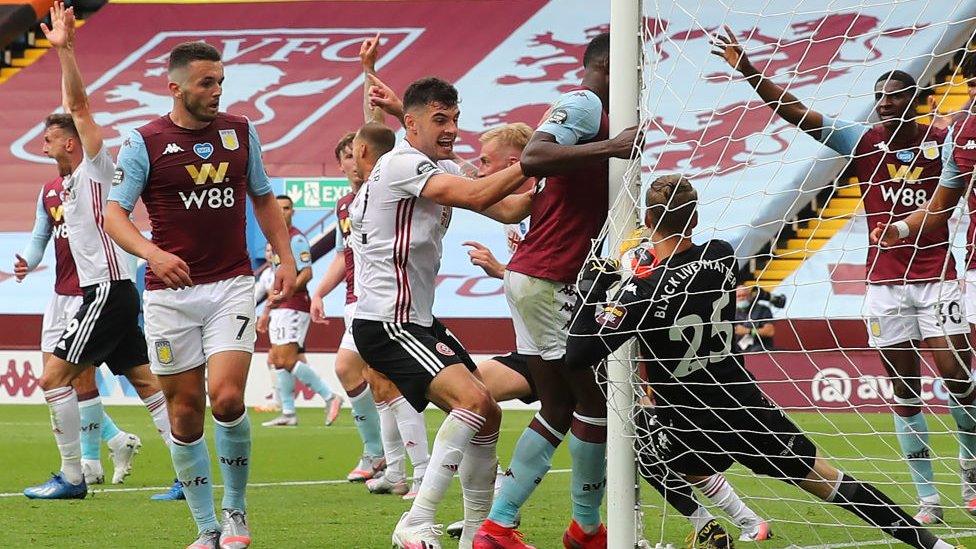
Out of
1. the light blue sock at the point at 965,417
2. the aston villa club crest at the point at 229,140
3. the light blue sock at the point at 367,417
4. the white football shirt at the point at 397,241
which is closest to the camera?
the white football shirt at the point at 397,241

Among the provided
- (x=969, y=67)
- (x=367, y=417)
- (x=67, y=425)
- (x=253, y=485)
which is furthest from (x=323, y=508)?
(x=969, y=67)

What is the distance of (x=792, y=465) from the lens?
5.30m

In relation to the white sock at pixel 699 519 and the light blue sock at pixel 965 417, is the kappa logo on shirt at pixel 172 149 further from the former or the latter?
the light blue sock at pixel 965 417

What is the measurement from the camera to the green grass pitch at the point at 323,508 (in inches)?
253

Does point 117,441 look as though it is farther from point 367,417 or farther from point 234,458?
point 234,458

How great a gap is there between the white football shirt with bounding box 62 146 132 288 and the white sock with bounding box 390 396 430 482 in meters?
2.02

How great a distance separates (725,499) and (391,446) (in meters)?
3.03

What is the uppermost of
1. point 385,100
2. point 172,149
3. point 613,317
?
point 385,100

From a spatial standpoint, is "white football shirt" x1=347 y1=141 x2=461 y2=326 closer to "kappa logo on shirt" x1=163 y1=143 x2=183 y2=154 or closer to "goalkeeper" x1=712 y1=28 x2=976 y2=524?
"kappa logo on shirt" x1=163 y1=143 x2=183 y2=154

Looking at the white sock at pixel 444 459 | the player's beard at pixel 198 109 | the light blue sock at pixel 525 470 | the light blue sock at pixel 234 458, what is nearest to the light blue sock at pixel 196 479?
the light blue sock at pixel 234 458

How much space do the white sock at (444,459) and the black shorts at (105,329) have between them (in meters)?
3.58

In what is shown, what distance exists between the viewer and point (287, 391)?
46.2 feet

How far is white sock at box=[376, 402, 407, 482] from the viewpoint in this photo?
842 centimetres

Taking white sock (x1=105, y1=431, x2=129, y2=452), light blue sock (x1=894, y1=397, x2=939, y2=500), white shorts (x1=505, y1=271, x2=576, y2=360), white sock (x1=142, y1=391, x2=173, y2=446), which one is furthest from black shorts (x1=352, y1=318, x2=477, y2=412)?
white sock (x1=105, y1=431, x2=129, y2=452)
